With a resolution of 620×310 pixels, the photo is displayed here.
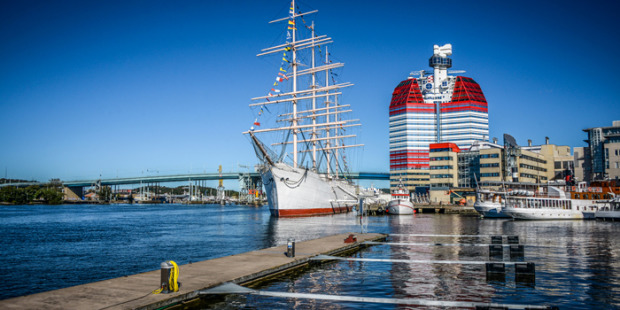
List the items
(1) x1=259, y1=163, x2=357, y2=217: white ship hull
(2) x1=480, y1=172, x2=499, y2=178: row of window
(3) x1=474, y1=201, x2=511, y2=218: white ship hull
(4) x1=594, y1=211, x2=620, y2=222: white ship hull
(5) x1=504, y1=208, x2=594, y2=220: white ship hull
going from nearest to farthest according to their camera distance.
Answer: (4) x1=594, y1=211, x2=620, y2=222: white ship hull < (5) x1=504, y1=208, x2=594, y2=220: white ship hull < (1) x1=259, y1=163, x2=357, y2=217: white ship hull < (3) x1=474, y1=201, x2=511, y2=218: white ship hull < (2) x1=480, y1=172, x2=499, y2=178: row of window

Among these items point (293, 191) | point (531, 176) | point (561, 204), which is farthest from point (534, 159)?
point (293, 191)

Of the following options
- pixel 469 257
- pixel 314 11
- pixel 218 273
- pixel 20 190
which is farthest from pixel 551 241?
pixel 20 190

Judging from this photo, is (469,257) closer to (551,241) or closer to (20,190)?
(551,241)

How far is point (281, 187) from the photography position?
229 feet

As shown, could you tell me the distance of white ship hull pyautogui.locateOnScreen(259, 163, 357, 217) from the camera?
69562 millimetres

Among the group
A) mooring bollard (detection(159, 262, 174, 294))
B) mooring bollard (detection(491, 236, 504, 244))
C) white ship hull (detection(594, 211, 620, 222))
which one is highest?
mooring bollard (detection(159, 262, 174, 294))

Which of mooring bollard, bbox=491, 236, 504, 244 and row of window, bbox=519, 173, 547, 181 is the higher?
row of window, bbox=519, 173, 547, 181

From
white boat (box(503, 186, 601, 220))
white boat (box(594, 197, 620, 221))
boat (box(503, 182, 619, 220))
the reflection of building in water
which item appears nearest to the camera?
the reflection of building in water

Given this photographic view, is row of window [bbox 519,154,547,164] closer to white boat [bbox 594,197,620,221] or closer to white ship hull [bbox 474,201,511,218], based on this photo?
white ship hull [bbox 474,201,511,218]

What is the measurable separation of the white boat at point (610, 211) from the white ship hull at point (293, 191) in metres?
46.3

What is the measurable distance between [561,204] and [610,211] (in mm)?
6705

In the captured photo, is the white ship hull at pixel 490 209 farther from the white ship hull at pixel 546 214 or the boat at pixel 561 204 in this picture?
the white ship hull at pixel 546 214

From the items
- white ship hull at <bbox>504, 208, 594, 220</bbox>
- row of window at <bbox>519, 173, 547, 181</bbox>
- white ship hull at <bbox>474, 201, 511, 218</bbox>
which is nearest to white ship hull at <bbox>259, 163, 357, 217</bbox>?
white ship hull at <bbox>474, 201, 511, 218</bbox>

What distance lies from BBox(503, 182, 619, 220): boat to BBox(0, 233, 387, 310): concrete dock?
56390 millimetres
